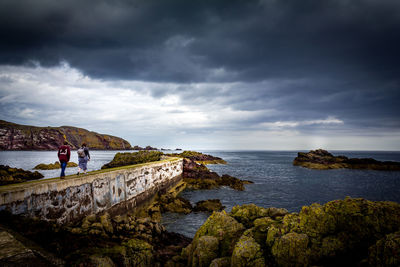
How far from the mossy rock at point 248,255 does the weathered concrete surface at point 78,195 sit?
217 inches

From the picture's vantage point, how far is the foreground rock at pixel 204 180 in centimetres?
2075

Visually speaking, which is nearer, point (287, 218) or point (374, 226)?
point (374, 226)

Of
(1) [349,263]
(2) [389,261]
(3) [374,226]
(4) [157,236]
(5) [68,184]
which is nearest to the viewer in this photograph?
(2) [389,261]

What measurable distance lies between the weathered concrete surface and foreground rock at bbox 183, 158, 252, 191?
907 centimetres

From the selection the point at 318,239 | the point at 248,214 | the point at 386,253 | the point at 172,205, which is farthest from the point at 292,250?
the point at 172,205

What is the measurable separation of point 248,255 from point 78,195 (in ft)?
20.3

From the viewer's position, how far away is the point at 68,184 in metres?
6.62

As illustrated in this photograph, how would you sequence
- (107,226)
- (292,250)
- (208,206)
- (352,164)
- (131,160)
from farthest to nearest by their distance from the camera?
1. (352,164)
2. (131,160)
3. (208,206)
4. (107,226)
5. (292,250)

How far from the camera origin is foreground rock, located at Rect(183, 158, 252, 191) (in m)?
20.8

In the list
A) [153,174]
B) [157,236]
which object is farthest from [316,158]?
[157,236]

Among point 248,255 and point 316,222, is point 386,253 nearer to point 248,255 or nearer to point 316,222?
point 316,222

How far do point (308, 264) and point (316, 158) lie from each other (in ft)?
171

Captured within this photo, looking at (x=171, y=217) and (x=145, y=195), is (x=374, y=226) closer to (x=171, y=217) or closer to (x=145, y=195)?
(x=171, y=217)

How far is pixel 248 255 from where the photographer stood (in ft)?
12.5
